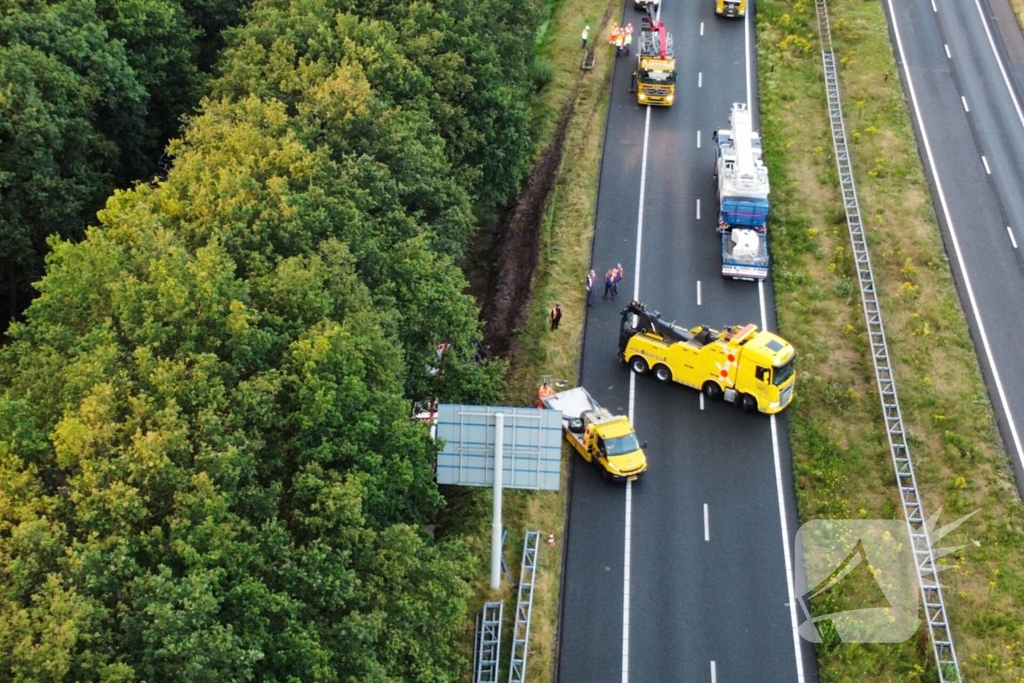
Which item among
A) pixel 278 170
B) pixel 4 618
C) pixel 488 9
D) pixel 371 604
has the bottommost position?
pixel 4 618

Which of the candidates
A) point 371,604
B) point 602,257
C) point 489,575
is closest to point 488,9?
point 602,257

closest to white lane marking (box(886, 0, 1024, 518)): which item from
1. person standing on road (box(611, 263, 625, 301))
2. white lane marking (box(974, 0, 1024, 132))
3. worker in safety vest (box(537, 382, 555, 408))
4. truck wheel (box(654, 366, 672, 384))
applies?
white lane marking (box(974, 0, 1024, 132))

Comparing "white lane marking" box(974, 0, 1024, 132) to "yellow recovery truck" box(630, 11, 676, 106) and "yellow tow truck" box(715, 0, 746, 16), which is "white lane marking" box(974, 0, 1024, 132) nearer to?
"yellow tow truck" box(715, 0, 746, 16)

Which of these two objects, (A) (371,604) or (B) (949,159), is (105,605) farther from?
(B) (949,159)

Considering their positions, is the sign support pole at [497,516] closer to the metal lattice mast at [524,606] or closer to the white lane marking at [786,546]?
the metal lattice mast at [524,606]

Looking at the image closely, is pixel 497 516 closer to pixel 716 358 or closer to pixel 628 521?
pixel 628 521
